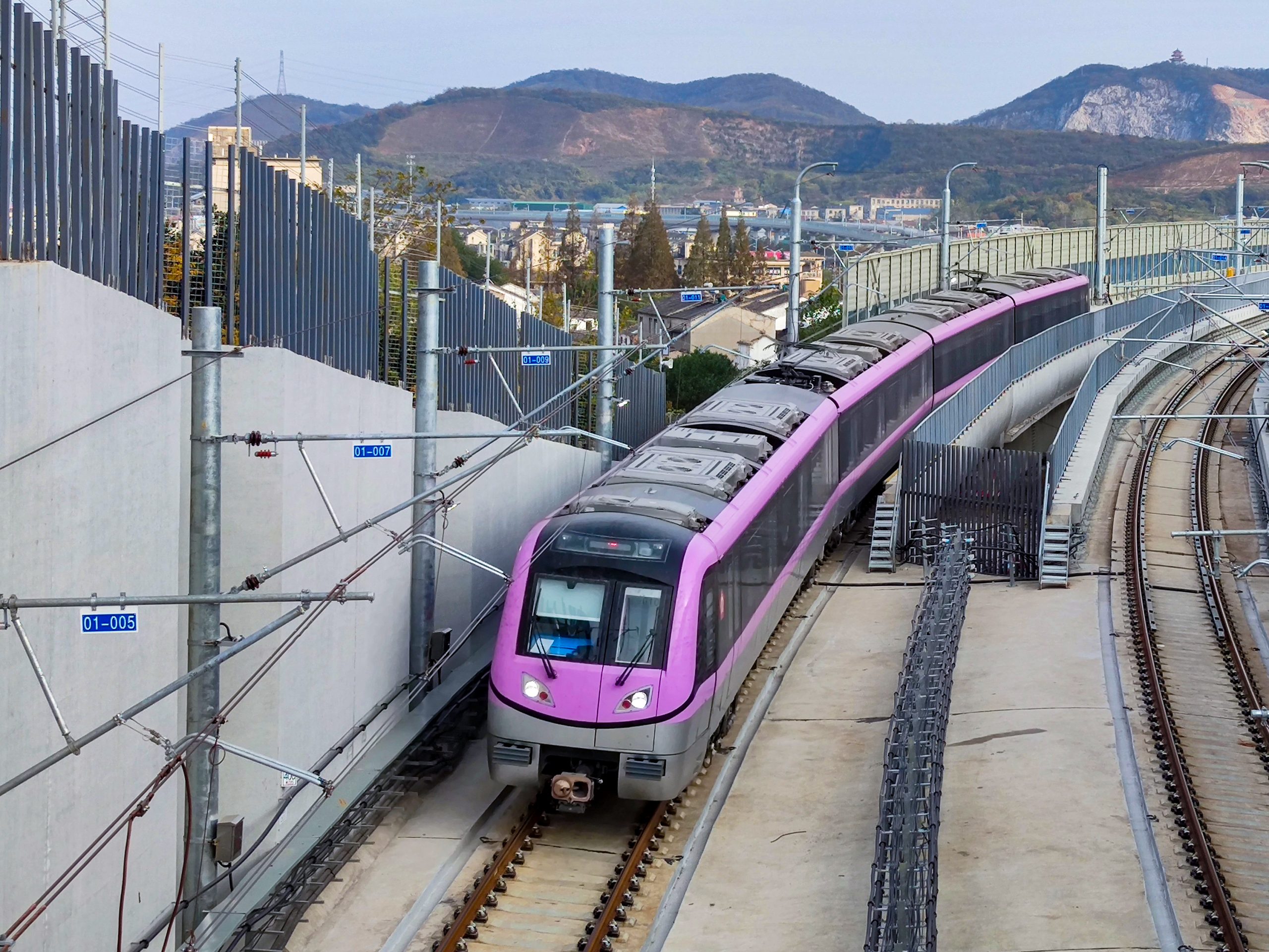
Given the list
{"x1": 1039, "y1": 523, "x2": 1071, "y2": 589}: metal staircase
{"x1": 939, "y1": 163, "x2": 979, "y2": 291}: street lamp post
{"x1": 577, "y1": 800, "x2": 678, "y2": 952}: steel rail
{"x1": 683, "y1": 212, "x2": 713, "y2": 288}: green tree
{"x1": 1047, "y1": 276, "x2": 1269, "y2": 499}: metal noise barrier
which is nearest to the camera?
{"x1": 577, "y1": 800, "x2": 678, "y2": 952}: steel rail

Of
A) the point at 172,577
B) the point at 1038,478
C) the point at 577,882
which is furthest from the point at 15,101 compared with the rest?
the point at 1038,478

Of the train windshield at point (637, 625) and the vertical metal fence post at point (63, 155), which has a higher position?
the vertical metal fence post at point (63, 155)

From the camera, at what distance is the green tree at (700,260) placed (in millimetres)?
117125

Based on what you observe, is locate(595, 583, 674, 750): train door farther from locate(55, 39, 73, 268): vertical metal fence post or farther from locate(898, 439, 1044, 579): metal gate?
locate(898, 439, 1044, 579): metal gate

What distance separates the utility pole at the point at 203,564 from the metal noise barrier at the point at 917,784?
5119 millimetres

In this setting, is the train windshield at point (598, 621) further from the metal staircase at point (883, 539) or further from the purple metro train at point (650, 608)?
the metal staircase at point (883, 539)

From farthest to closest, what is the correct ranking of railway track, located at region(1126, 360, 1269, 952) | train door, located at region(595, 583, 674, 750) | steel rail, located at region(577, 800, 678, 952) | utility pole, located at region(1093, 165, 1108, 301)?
utility pole, located at region(1093, 165, 1108, 301) → train door, located at region(595, 583, 674, 750) → railway track, located at region(1126, 360, 1269, 952) → steel rail, located at region(577, 800, 678, 952)

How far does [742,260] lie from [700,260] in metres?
3.19

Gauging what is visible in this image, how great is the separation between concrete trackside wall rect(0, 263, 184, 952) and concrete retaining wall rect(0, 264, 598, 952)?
0.02 meters

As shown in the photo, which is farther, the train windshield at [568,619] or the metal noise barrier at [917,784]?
the train windshield at [568,619]

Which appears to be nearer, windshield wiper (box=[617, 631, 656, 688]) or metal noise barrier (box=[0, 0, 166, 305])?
metal noise barrier (box=[0, 0, 166, 305])

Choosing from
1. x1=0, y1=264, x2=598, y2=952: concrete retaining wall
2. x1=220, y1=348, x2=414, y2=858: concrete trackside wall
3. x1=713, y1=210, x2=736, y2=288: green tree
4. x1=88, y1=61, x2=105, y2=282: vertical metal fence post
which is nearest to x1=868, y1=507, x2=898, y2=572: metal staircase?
x1=0, y1=264, x2=598, y2=952: concrete retaining wall

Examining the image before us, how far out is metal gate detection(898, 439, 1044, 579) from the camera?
23.4 metres

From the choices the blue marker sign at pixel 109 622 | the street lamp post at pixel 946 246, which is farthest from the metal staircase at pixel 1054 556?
the street lamp post at pixel 946 246
